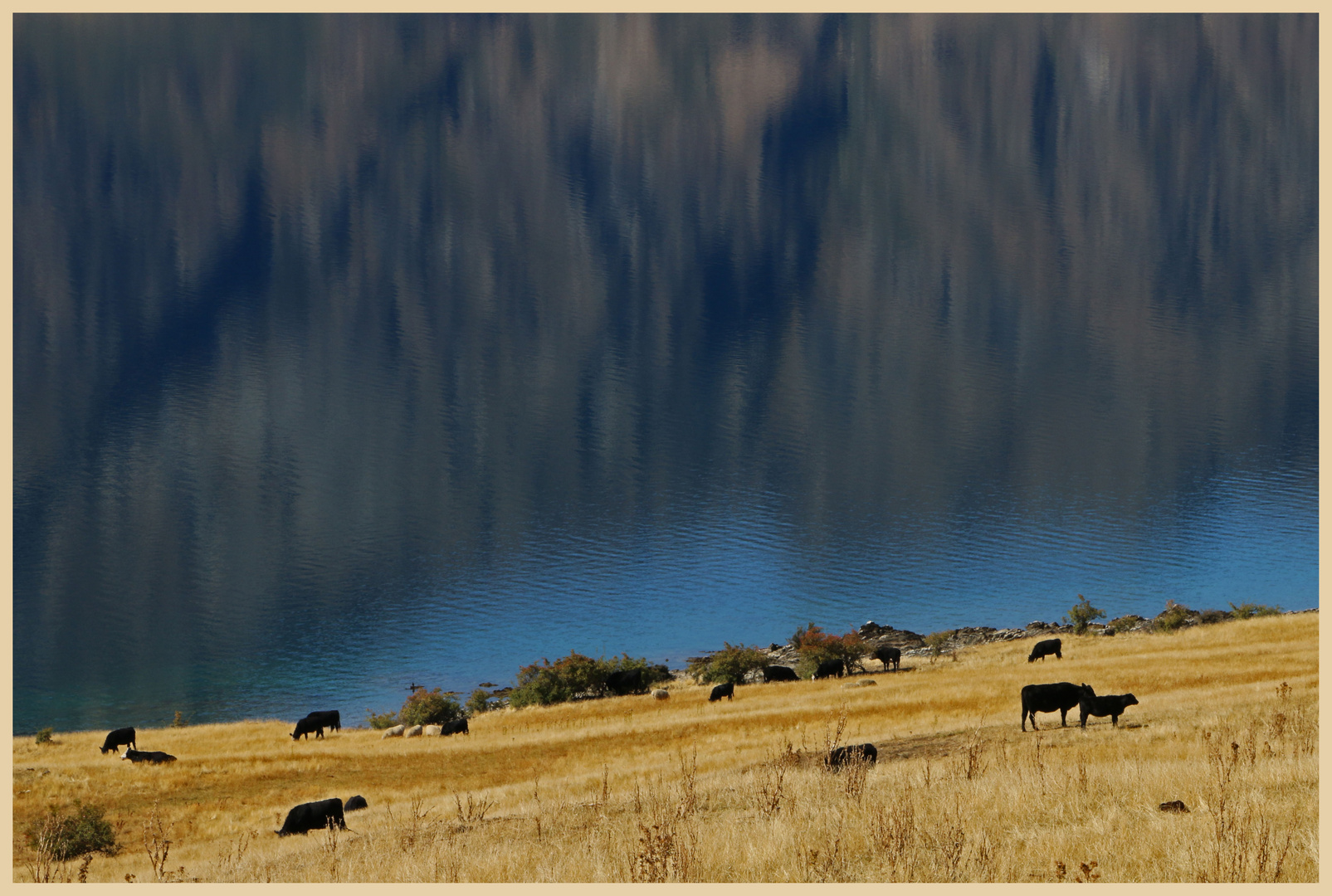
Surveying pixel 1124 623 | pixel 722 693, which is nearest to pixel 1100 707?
pixel 722 693

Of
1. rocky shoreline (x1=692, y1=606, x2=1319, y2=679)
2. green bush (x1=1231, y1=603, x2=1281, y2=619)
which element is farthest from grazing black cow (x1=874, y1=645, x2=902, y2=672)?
green bush (x1=1231, y1=603, x2=1281, y2=619)

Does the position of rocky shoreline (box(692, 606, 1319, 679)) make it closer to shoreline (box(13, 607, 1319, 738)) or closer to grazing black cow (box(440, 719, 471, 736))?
shoreline (box(13, 607, 1319, 738))

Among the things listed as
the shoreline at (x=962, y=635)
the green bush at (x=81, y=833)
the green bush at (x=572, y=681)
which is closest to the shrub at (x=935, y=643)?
the shoreline at (x=962, y=635)

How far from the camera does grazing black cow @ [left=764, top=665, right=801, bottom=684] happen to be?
57.9 m

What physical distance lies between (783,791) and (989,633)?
72.9 metres

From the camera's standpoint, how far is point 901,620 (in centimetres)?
10450

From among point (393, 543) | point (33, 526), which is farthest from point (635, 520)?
point (33, 526)

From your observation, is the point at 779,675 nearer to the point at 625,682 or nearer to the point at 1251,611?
the point at 625,682

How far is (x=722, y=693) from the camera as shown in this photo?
5028 centimetres

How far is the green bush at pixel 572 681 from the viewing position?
5719 centimetres

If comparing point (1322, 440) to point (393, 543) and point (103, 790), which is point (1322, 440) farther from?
point (393, 543)

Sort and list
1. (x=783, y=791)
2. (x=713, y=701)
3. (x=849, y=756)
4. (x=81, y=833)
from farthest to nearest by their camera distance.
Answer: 1. (x=713, y=701)
2. (x=81, y=833)
3. (x=849, y=756)
4. (x=783, y=791)

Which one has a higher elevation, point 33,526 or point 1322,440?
point 33,526

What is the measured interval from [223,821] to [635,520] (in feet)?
446
